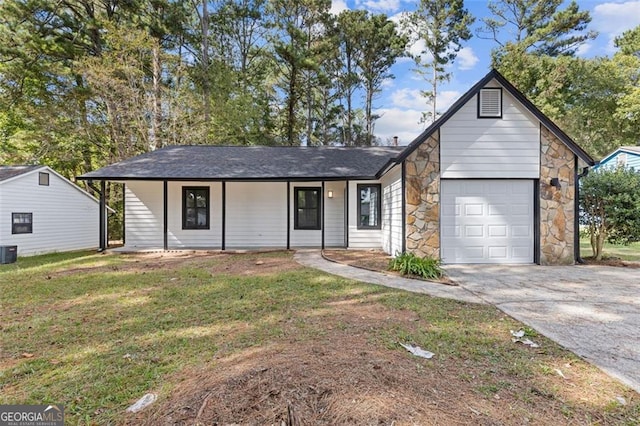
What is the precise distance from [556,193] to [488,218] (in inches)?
68.2

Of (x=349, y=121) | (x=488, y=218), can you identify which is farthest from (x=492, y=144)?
(x=349, y=121)

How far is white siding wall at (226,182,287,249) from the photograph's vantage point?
38.1ft

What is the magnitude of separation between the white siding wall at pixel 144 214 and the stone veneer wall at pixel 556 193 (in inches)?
458

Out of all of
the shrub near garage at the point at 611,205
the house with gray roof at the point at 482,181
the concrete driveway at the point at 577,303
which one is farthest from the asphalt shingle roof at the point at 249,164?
the shrub near garage at the point at 611,205

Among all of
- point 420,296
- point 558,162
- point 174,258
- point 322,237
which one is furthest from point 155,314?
point 558,162

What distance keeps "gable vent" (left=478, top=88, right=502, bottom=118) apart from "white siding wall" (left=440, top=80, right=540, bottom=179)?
0.33 ft

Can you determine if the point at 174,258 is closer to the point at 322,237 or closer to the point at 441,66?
the point at 322,237

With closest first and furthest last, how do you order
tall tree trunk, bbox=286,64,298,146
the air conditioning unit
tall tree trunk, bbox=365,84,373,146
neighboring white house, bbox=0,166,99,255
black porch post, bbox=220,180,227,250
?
the air conditioning unit < black porch post, bbox=220,180,227,250 < neighboring white house, bbox=0,166,99,255 < tall tree trunk, bbox=286,64,298,146 < tall tree trunk, bbox=365,84,373,146

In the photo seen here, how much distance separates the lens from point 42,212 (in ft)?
39.4

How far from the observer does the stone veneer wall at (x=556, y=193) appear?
770 centimetres

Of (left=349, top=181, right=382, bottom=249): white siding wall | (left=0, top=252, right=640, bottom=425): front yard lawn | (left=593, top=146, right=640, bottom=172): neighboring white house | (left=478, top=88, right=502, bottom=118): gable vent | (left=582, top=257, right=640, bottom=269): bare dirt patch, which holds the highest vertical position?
(left=593, top=146, right=640, bottom=172): neighboring white house

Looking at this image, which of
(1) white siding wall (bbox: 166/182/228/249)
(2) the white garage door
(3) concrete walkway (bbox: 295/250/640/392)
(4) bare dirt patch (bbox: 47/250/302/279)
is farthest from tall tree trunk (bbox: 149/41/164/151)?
(2) the white garage door

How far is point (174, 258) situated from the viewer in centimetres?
934

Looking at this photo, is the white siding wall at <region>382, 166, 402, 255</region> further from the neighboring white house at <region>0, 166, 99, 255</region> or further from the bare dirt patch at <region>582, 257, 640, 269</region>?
the neighboring white house at <region>0, 166, 99, 255</region>
